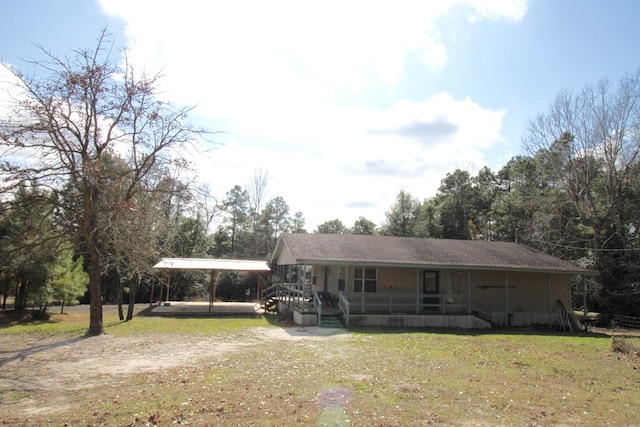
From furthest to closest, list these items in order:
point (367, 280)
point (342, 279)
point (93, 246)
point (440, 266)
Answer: point (342, 279), point (367, 280), point (440, 266), point (93, 246)

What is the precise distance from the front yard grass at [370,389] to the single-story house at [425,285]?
199 inches

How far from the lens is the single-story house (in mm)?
18016

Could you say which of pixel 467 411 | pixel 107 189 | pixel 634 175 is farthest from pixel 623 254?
pixel 107 189

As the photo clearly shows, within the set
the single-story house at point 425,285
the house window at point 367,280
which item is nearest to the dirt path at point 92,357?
the single-story house at point 425,285

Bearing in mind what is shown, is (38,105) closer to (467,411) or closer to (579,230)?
(467,411)

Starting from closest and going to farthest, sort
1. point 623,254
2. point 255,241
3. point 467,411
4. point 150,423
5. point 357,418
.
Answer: point 150,423
point 357,418
point 467,411
point 623,254
point 255,241

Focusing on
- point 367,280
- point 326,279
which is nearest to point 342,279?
point 326,279

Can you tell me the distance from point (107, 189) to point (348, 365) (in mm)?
8731

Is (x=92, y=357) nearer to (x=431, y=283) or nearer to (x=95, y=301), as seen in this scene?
(x=95, y=301)

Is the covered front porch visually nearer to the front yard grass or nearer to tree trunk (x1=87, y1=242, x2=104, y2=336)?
the front yard grass

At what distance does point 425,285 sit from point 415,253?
180 cm

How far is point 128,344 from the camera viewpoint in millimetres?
12164

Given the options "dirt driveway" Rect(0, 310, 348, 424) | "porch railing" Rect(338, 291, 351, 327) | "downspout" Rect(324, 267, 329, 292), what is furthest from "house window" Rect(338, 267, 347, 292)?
"dirt driveway" Rect(0, 310, 348, 424)

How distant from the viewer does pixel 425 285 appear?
20.5 metres
